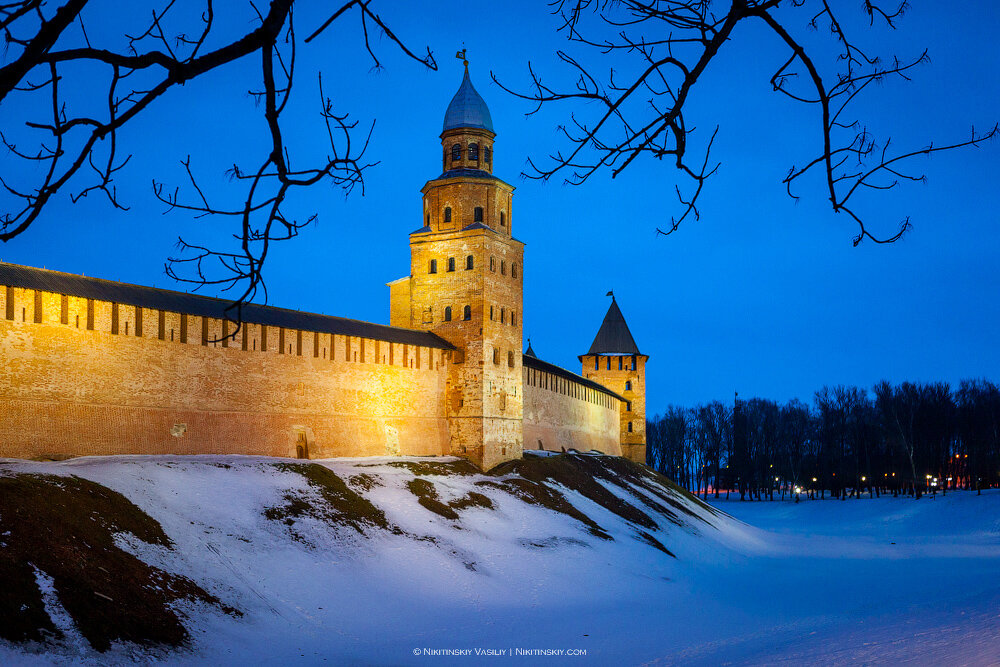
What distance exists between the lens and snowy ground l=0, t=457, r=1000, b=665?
15.8m

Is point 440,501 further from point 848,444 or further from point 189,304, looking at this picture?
point 848,444

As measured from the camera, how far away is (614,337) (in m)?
62.3

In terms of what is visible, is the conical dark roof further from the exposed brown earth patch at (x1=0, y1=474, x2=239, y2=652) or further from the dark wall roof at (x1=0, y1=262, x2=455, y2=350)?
the exposed brown earth patch at (x1=0, y1=474, x2=239, y2=652)

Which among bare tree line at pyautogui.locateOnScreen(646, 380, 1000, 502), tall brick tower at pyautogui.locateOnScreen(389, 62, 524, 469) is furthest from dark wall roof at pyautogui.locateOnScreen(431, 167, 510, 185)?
bare tree line at pyautogui.locateOnScreen(646, 380, 1000, 502)

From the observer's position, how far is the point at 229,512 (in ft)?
69.5

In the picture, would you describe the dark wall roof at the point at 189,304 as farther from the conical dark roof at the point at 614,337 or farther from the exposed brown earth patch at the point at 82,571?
the conical dark roof at the point at 614,337

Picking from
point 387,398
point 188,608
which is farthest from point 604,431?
point 188,608

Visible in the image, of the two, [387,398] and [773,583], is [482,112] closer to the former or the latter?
[387,398]

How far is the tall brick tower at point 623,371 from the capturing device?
60469 millimetres

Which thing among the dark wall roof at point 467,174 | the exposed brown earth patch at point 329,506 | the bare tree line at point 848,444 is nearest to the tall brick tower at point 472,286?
the dark wall roof at point 467,174

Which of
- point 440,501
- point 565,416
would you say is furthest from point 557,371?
point 440,501

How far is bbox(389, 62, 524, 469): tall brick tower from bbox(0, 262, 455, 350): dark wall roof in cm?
161

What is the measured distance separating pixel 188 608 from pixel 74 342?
1148 centimetres

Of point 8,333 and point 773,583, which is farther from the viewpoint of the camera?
point 773,583
